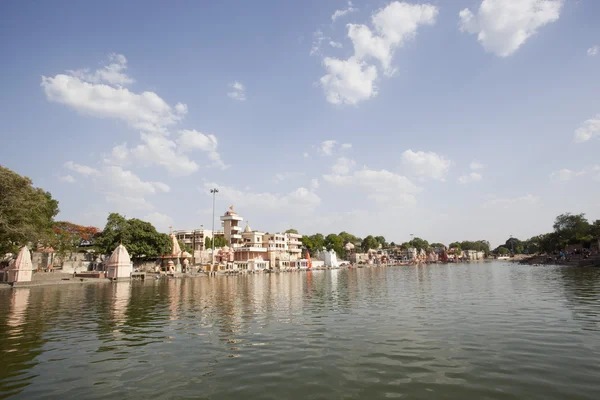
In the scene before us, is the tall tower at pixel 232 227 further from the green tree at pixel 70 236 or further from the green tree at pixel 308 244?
the green tree at pixel 308 244

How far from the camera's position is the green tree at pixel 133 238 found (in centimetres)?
6756

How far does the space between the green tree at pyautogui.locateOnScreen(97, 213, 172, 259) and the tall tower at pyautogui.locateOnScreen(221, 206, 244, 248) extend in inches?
1400

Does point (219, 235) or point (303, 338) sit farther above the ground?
point (219, 235)

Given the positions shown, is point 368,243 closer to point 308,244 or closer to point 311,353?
point 308,244

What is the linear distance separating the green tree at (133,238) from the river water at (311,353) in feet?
162

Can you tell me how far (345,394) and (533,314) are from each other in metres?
14.6

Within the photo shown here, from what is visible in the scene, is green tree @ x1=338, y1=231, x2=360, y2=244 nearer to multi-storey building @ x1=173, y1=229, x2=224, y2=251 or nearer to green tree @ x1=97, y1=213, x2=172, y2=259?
multi-storey building @ x1=173, y1=229, x2=224, y2=251

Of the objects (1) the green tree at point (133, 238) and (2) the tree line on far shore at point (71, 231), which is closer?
(2) the tree line on far shore at point (71, 231)

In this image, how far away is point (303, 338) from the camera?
13.7 meters

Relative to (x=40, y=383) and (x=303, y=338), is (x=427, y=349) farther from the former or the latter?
(x=40, y=383)

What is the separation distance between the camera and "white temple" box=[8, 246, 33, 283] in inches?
1619

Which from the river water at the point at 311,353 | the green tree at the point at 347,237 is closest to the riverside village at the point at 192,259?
the green tree at the point at 347,237

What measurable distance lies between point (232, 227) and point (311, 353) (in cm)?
9906

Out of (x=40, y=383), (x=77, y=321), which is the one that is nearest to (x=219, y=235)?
(x=77, y=321)
